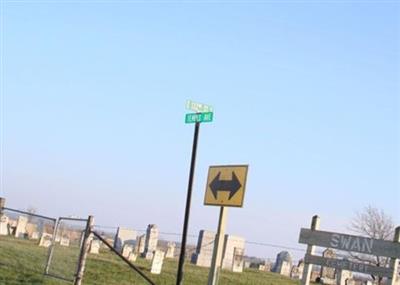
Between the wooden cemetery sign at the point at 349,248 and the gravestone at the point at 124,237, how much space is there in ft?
74.6

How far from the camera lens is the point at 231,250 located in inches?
1204

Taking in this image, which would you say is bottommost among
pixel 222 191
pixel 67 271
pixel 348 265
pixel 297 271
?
pixel 67 271

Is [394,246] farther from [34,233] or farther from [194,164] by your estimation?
[34,233]

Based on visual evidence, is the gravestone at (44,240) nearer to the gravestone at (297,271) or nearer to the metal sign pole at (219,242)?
the gravestone at (297,271)

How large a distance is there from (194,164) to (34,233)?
25.7 meters

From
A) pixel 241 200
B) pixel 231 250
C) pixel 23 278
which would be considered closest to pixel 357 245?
pixel 241 200

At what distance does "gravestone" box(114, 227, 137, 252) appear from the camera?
35.1 meters

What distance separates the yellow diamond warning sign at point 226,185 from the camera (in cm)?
1052

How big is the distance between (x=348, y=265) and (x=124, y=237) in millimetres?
24651

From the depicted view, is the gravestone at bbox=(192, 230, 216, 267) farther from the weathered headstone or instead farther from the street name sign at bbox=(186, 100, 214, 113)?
the street name sign at bbox=(186, 100, 214, 113)

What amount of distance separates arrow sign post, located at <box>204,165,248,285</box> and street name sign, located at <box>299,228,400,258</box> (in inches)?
97.7

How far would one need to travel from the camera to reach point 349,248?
12.3m

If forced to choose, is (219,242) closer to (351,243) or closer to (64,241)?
(351,243)

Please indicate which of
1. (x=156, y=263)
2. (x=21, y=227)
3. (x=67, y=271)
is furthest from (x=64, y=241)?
(x=21, y=227)
